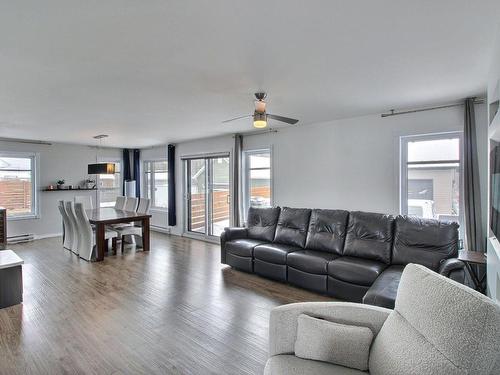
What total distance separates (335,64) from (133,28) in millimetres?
1680

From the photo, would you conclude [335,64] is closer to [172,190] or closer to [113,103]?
[113,103]

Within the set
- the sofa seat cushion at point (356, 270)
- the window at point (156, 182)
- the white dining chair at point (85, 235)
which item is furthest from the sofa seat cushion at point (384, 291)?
the window at point (156, 182)

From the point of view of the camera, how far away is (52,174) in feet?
24.6

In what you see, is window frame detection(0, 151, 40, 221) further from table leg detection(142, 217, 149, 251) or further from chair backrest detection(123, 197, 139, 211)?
table leg detection(142, 217, 149, 251)

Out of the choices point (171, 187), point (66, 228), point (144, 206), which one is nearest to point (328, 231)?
point (144, 206)

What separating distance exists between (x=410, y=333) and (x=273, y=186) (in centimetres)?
447

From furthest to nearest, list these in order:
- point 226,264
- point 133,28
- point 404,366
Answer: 1. point 226,264
2. point 133,28
3. point 404,366

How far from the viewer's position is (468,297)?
1.23 meters

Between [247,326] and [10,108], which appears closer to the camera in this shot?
[247,326]

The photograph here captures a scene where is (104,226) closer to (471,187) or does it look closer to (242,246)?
(242,246)

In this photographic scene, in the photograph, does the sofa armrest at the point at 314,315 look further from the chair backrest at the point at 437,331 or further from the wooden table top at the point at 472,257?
the wooden table top at the point at 472,257

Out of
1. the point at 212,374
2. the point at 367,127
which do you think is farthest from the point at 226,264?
the point at 367,127

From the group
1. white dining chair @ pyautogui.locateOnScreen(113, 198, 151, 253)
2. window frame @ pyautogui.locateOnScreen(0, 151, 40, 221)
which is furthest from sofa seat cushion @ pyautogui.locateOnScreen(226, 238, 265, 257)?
window frame @ pyautogui.locateOnScreen(0, 151, 40, 221)

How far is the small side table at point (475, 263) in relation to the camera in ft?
9.62
